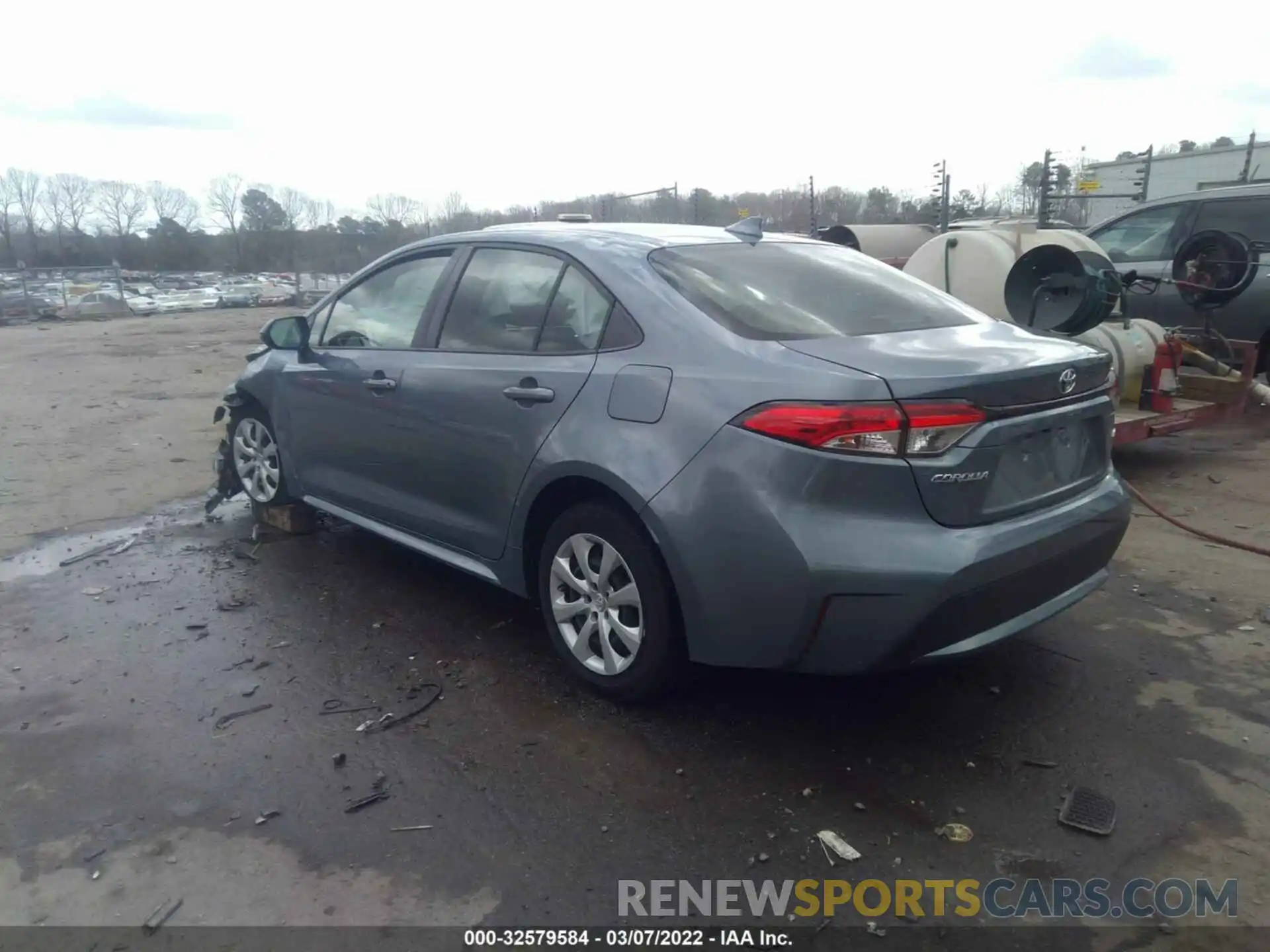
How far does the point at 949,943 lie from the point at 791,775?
30.7 inches

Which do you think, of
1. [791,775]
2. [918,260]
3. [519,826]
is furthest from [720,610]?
[918,260]

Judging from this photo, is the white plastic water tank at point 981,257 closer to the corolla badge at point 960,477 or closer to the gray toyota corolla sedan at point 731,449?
the gray toyota corolla sedan at point 731,449

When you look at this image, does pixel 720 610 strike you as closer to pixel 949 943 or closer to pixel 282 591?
pixel 949 943

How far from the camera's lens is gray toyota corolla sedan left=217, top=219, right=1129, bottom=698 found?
285cm

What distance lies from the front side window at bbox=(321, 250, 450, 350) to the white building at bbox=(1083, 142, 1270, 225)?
1805 cm

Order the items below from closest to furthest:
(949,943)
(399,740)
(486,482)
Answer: (949,943) → (399,740) → (486,482)

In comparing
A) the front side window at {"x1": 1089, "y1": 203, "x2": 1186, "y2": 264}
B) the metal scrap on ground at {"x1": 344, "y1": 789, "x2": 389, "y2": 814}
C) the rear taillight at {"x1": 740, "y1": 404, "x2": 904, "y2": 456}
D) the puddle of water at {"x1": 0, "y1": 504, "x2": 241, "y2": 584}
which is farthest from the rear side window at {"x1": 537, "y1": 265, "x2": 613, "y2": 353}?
the front side window at {"x1": 1089, "y1": 203, "x2": 1186, "y2": 264}

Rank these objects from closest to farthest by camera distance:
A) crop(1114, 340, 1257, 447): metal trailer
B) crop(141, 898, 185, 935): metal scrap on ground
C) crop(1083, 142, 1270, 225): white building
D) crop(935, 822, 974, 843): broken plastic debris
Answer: crop(141, 898, 185, 935): metal scrap on ground
crop(935, 822, 974, 843): broken plastic debris
crop(1114, 340, 1257, 447): metal trailer
crop(1083, 142, 1270, 225): white building

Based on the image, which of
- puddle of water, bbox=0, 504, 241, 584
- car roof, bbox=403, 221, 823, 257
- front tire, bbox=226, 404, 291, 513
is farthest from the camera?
front tire, bbox=226, 404, 291, 513

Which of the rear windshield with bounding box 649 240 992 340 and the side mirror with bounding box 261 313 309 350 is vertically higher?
the rear windshield with bounding box 649 240 992 340

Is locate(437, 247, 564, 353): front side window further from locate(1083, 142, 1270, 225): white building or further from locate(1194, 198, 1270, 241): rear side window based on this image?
locate(1083, 142, 1270, 225): white building

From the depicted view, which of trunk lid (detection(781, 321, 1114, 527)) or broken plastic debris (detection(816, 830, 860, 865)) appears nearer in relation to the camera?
broken plastic debris (detection(816, 830, 860, 865))

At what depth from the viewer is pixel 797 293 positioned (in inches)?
141

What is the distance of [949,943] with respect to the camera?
2.43 m
